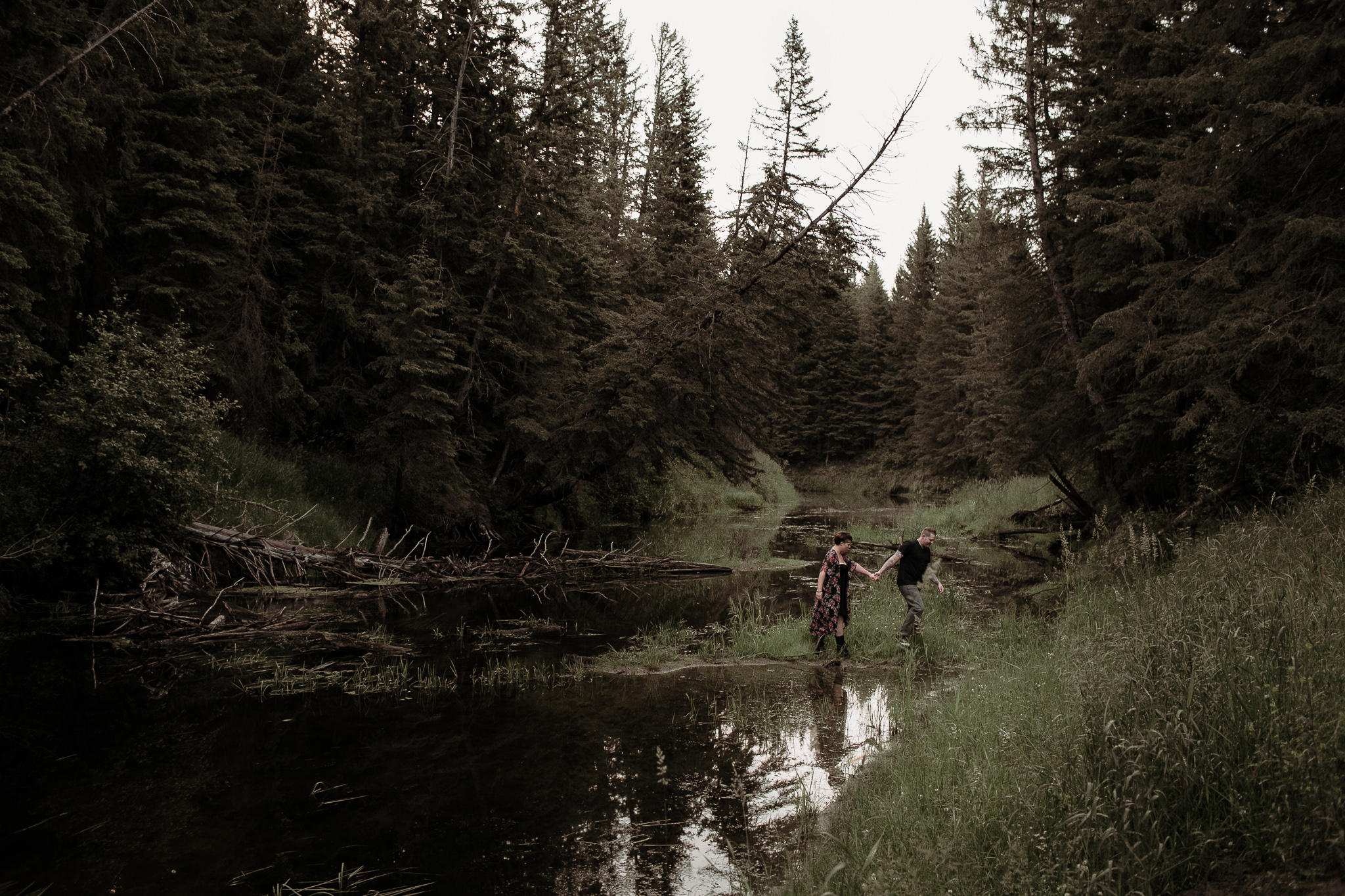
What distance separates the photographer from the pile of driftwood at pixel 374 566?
41.8 feet

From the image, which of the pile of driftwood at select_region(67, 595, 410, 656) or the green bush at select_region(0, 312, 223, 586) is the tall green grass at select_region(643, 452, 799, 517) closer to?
the pile of driftwood at select_region(67, 595, 410, 656)

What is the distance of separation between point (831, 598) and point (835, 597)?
6 cm

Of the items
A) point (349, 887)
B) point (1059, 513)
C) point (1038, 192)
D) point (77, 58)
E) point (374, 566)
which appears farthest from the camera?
point (1059, 513)

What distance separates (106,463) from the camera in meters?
10.4

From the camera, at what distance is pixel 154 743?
22.0ft

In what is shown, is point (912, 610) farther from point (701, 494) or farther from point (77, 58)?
point (701, 494)

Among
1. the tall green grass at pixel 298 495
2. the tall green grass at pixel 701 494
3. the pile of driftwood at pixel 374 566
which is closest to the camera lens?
the pile of driftwood at pixel 374 566

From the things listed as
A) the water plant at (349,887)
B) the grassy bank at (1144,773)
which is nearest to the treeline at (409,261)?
the water plant at (349,887)

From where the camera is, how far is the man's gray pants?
33.9 feet

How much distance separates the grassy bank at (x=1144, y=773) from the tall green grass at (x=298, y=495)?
1238cm

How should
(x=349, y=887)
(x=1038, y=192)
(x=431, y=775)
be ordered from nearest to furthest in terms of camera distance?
(x=349, y=887), (x=431, y=775), (x=1038, y=192)

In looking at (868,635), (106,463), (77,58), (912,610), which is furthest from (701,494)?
(77,58)

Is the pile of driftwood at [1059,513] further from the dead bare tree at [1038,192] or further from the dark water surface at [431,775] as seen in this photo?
the dark water surface at [431,775]

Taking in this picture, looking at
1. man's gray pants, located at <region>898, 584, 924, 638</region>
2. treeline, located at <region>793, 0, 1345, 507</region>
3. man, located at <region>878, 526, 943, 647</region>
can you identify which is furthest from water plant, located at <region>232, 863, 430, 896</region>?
treeline, located at <region>793, 0, 1345, 507</region>
